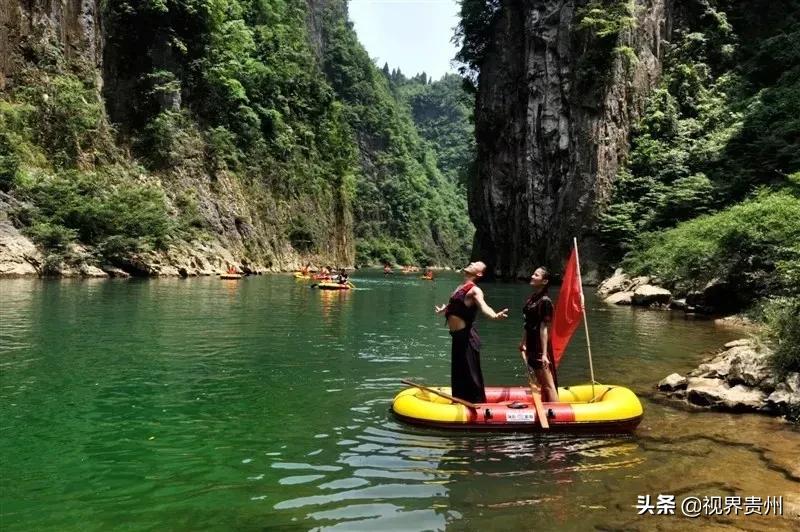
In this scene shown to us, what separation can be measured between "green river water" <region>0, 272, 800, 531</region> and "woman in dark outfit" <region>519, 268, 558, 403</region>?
2.90 ft

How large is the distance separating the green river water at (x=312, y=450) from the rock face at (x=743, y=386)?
0.32 metres

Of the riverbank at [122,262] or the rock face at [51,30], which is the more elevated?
the rock face at [51,30]

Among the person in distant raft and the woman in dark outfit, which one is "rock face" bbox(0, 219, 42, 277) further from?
the woman in dark outfit

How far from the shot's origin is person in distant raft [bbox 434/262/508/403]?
6.68m

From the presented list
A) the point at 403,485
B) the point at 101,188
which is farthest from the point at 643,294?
the point at 101,188

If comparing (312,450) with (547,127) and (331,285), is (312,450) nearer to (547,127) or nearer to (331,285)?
(331,285)

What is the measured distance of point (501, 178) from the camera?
153 ft

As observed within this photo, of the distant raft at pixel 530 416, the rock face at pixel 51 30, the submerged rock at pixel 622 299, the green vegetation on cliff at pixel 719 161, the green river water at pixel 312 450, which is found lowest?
the green river water at pixel 312 450

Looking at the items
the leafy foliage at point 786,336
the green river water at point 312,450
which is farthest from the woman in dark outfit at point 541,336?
the leafy foliage at point 786,336

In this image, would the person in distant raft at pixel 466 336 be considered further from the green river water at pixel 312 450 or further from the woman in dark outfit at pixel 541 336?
the green river water at pixel 312 450

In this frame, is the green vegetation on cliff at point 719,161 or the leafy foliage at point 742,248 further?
the green vegetation on cliff at point 719,161

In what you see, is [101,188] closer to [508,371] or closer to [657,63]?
[508,371]

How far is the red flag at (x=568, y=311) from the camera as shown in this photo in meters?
7.34

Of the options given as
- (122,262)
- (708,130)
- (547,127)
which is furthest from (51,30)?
(708,130)
